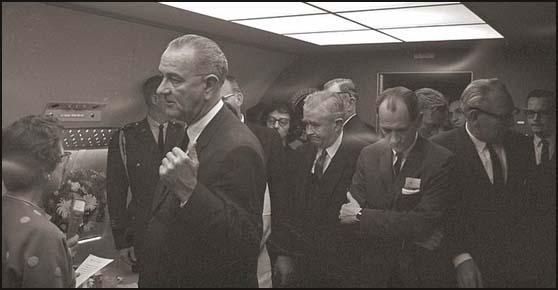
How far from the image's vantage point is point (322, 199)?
5.84 ft

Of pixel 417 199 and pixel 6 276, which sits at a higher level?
pixel 417 199

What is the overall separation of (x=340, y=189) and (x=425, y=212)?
0.26m

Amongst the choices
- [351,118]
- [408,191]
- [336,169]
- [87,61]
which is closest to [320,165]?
[336,169]

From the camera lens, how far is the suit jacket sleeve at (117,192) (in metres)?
1.98

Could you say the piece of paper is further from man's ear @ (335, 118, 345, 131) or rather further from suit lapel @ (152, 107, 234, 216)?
man's ear @ (335, 118, 345, 131)

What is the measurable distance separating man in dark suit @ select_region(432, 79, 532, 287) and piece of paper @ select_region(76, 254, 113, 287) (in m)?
1.13

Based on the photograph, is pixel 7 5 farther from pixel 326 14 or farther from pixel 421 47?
pixel 421 47

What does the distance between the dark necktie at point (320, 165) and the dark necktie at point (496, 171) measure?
1.57 ft

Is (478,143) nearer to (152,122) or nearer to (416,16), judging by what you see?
(416,16)

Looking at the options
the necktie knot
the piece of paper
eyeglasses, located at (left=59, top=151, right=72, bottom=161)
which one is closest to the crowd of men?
the necktie knot

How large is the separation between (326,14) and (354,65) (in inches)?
7.1

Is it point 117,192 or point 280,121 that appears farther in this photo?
point 117,192

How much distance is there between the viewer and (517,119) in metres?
1.66

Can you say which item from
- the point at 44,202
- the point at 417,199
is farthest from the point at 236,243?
the point at 44,202
